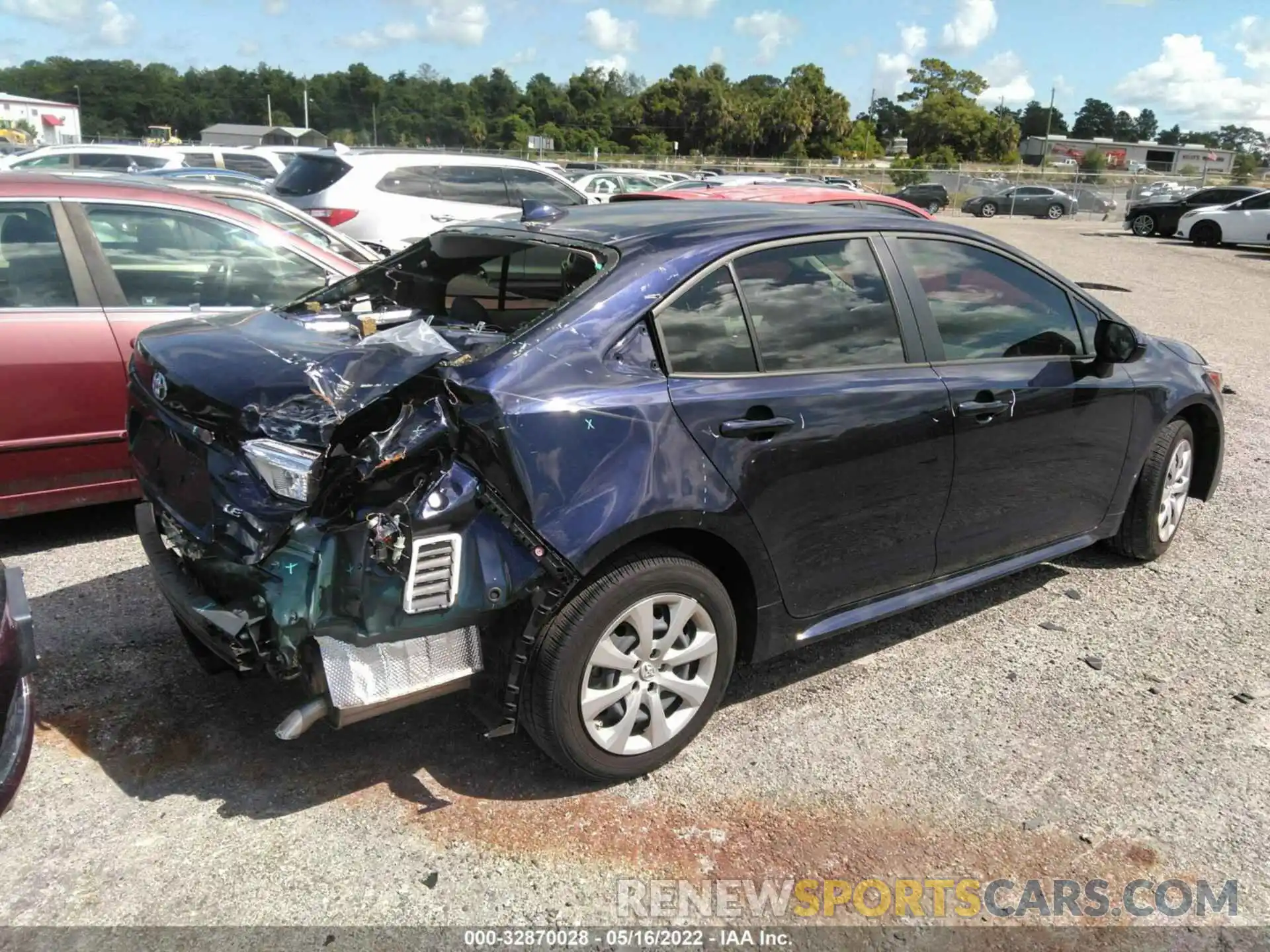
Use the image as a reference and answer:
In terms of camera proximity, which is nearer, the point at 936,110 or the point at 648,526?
the point at 648,526

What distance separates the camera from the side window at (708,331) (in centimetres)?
295

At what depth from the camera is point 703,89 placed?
97125 mm

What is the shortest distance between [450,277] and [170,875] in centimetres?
218

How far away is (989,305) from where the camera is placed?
3898 millimetres

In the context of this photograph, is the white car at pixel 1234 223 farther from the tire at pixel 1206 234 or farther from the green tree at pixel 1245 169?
the green tree at pixel 1245 169

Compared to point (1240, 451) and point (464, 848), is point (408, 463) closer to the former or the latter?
point (464, 848)

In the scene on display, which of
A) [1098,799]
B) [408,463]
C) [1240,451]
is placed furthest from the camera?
[1240,451]

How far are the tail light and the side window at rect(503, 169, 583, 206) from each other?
6.41ft

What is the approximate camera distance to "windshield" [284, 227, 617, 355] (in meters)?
3.07

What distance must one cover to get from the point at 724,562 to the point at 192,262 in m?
3.35

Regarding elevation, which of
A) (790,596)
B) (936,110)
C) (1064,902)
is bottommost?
(1064,902)

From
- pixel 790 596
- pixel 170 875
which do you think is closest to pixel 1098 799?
pixel 790 596

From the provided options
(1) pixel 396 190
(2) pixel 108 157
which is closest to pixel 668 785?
(1) pixel 396 190

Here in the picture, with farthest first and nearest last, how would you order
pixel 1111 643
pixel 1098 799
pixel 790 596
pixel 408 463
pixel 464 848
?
pixel 1111 643, pixel 790 596, pixel 1098 799, pixel 464 848, pixel 408 463
